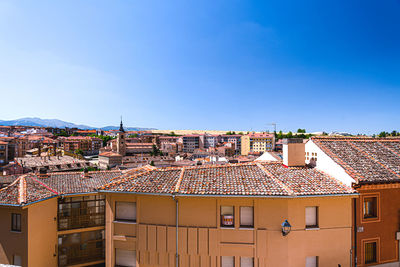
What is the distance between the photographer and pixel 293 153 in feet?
40.5

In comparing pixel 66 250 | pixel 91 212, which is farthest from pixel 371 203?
pixel 66 250

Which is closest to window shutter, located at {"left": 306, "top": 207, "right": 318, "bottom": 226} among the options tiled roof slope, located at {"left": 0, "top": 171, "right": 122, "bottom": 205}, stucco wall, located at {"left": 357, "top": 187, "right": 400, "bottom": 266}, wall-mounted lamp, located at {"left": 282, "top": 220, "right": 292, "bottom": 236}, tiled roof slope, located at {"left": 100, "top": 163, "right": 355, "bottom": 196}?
tiled roof slope, located at {"left": 100, "top": 163, "right": 355, "bottom": 196}

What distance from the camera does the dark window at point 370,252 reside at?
10.0 metres

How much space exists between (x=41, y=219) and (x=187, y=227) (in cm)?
1156

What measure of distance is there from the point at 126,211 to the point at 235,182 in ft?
18.0

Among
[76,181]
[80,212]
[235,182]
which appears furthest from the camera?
[76,181]

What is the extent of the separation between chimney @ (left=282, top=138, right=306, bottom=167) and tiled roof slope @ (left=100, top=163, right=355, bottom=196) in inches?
27.1

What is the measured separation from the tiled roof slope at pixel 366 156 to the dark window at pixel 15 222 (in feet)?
61.8

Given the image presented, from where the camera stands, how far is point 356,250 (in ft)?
31.7

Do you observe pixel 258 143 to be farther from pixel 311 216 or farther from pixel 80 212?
pixel 311 216

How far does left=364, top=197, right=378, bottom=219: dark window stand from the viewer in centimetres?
996

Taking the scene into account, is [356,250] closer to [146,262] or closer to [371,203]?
[371,203]

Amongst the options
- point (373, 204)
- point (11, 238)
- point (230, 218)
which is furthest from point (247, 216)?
point (11, 238)

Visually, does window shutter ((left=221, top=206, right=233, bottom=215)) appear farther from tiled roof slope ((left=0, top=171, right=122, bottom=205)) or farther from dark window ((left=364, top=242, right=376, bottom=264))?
tiled roof slope ((left=0, top=171, right=122, bottom=205))
